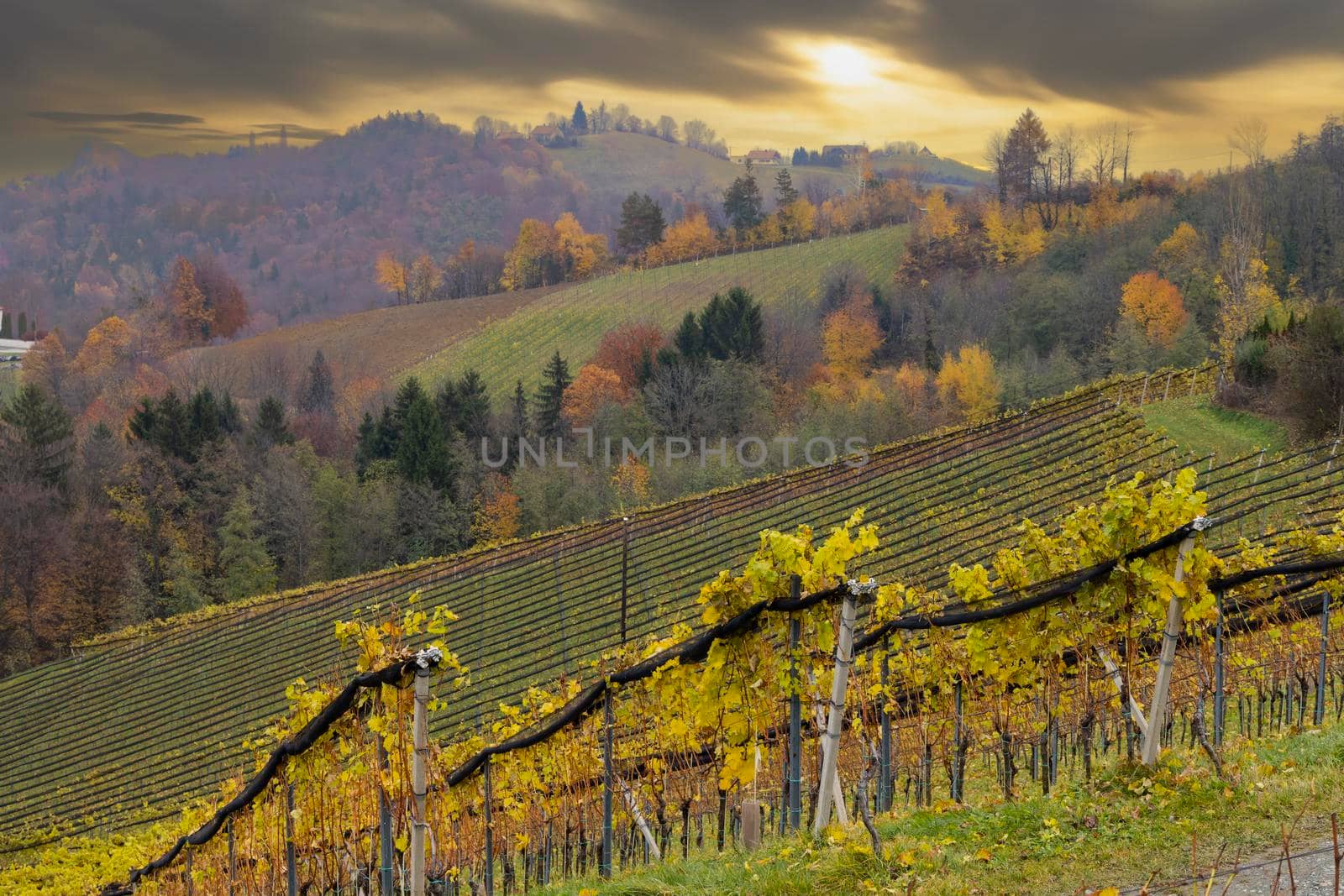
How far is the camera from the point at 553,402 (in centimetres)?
5556

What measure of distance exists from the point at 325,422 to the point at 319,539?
16670 mm

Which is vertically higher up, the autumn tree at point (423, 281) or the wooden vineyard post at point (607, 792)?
the autumn tree at point (423, 281)

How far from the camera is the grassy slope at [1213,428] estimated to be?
76.0 ft

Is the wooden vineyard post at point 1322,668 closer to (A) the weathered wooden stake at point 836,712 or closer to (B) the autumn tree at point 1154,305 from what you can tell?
(A) the weathered wooden stake at point 836,712

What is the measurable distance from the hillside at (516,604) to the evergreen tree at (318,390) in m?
34.3

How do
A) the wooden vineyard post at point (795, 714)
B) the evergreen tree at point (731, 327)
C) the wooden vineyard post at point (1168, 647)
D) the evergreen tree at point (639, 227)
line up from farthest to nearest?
the evergreen tree at point (639, 227), the evergreen tree at point (731, 327), the wooden vineyard post at point (795, 714), the wooden vineyard post at point (1168, 647)

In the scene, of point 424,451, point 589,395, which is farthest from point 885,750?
point 589,395

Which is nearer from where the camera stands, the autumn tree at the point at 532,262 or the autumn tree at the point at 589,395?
the autumn tree at the point at 589,395

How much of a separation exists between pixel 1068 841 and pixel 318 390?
222 feet

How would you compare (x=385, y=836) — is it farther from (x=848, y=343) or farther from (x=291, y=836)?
(x=848, y=343)

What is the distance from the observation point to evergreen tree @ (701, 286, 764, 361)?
5991cm

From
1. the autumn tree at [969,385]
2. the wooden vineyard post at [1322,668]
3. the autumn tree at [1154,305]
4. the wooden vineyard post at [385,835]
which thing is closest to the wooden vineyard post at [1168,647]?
the wooden vineyard post at [1322,668]

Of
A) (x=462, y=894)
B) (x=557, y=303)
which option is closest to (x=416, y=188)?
(x=557, y=303)

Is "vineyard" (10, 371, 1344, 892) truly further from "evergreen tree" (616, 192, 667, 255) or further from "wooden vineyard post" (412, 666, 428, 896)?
"evergreen tree" (616, 192, 667, 255)
